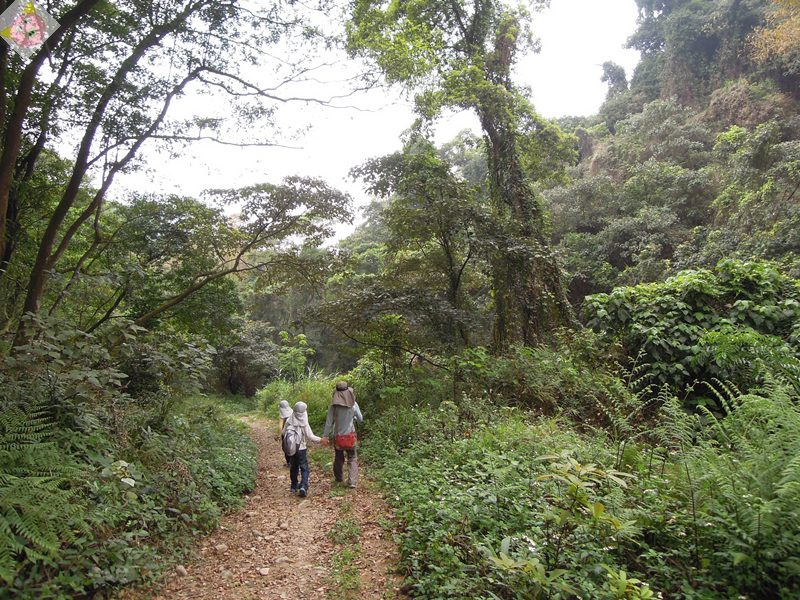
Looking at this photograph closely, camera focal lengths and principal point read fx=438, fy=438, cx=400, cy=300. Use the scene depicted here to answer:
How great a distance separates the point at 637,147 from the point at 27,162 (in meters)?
25.7

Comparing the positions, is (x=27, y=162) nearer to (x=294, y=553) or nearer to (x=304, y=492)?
(x=304, y=492)

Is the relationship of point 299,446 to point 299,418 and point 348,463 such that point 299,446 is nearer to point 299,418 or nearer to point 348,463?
point 299,418

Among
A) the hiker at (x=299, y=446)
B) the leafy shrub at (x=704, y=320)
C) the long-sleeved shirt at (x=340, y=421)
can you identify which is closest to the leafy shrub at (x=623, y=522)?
the long-sleeved shirt at (x=340, y=421)

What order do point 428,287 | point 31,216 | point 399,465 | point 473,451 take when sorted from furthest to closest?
1. point 428,287
2. point 31,216
3. point 399,465
4. point 473,451

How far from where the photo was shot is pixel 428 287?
11.0m

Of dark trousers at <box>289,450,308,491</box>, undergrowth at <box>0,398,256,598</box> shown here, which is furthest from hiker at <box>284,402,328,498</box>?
undergrowth at <box>0,398,256,598</box>

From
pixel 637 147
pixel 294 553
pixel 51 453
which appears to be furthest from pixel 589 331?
pixel 637 147

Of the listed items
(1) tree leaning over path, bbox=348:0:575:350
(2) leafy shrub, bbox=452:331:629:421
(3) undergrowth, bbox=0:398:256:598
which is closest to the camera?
(3) undergrowth, bbox=0:398:256:598

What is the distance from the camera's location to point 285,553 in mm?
4691

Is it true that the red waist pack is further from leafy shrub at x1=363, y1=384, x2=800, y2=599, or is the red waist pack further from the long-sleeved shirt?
leafy shrub at x1=363, y1=384, x2=800, y2=599

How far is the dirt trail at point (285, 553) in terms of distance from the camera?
12.6ft

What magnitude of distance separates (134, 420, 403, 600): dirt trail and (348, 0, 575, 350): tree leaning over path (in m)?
6.01

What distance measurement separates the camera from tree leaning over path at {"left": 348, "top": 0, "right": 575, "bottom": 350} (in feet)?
31.8

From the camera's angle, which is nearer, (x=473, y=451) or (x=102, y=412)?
(x=102, y=412)
